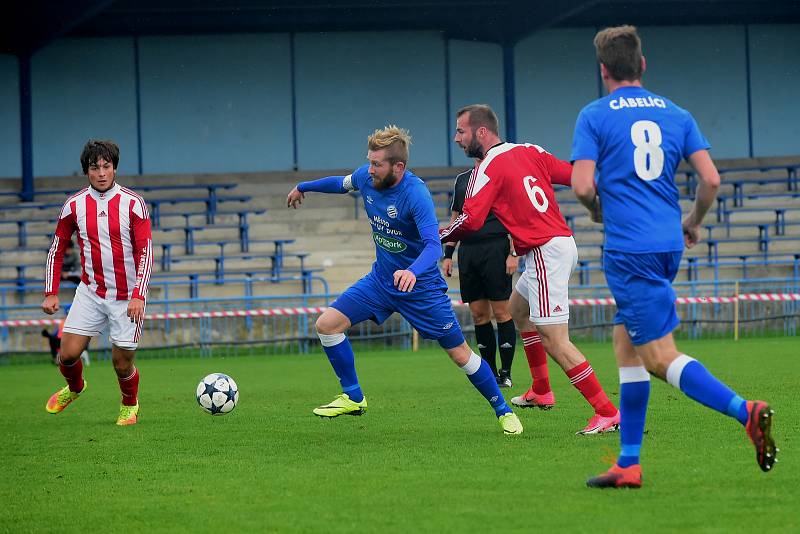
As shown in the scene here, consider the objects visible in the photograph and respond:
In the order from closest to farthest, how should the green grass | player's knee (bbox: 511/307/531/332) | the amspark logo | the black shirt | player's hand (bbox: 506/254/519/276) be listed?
the green grass, the amspark logo, player's knee (bbox: 511/307/531/332), player's hand (bbox: 506/254/519/276), the black shirt

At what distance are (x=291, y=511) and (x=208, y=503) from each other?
0.49 metres

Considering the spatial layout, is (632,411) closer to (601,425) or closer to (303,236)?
(601,425)

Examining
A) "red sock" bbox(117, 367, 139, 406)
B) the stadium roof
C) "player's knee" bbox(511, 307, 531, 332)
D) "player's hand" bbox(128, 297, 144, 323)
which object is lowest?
"red sock" bbox(117, 367, 139, 406)

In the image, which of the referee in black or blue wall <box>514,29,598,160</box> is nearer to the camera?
the referee in black

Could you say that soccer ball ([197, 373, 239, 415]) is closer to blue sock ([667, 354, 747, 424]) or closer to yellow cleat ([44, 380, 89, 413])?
yellow cleat ([44, 380, 89, 413])

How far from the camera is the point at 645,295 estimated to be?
5.34 m

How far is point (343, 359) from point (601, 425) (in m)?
1.87

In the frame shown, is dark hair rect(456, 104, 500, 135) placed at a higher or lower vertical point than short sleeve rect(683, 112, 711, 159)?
higher

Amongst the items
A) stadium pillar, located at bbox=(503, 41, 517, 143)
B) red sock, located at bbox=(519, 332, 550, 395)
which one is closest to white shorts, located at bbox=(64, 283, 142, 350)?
red sock, located at bbox=(519, 332, 550, 395)

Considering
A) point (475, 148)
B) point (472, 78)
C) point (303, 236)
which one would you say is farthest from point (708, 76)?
point (475, 148)

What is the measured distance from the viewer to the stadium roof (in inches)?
938

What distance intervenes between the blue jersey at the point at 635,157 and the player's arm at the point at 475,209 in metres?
2.34

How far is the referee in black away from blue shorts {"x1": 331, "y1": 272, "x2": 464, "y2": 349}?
266cm

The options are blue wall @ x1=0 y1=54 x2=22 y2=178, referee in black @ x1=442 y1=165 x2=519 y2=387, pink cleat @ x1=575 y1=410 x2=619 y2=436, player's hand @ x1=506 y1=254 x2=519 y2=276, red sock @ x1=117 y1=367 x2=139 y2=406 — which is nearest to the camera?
pink cleat @ x1=575 y1=410 x2=619 y2=436
